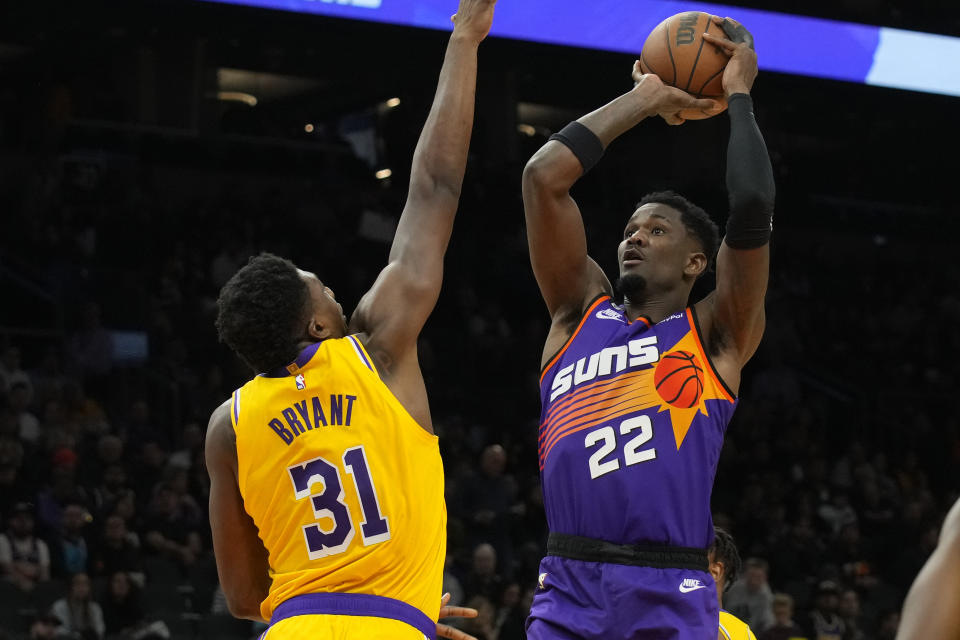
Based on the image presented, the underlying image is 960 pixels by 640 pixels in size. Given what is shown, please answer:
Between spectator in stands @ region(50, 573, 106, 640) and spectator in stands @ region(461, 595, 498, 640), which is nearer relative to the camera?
spectator in stands @ region(50, 573, 106, 640)

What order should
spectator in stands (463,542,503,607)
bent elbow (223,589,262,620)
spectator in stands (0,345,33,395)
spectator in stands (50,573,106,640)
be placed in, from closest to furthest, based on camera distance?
bent elbow (223,589,262,620), spectator in stands (50,573,106,640), spectator in stands (463,542,503,607), spectator in stands (0,345,33,395)

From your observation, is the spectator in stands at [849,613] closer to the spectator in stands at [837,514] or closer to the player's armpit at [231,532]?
the spectator in stands at [837,514]

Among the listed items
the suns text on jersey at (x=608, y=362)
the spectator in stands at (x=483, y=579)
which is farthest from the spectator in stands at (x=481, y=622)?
the suns text on jersey at (x=608, y=362)

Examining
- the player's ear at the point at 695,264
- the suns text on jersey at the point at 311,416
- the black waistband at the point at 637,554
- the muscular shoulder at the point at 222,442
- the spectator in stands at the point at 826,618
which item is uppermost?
the player's ear at the point at 695,264

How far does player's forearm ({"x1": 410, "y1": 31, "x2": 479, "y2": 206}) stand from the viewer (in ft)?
11.9

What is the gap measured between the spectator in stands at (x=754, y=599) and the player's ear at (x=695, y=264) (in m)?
7.59

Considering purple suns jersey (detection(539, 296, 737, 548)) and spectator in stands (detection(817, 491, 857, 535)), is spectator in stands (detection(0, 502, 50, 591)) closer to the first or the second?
purple suns jersey (detection(539, 296, 737, 548))

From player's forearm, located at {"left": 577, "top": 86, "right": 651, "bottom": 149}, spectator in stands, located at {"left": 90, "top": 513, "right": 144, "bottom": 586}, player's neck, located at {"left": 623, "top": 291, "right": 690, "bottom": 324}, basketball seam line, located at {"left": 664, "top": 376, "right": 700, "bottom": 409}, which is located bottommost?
spectator in stands, located at {"left": 90, "top": 513, "right": 144, "bottom": 586}

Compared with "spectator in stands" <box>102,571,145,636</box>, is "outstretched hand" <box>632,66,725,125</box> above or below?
above

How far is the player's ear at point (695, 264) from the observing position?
411 centimetres

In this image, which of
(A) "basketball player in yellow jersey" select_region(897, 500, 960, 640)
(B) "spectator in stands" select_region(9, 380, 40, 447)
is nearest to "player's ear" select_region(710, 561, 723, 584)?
(A) "basketball player in yellow jersey" select_region(897, 500, 960, 640)

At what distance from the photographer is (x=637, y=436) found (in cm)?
372

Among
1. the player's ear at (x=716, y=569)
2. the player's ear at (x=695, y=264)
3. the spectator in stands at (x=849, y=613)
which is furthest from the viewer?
the spectator in stands at (x=849, y=613)

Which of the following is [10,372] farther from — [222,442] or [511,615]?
[222,442]
